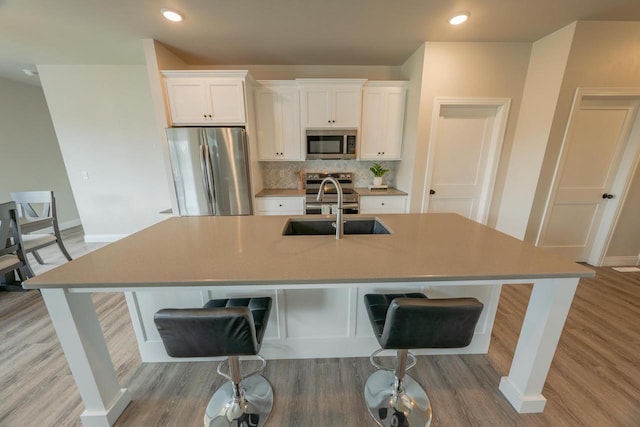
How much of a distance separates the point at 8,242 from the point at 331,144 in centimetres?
371

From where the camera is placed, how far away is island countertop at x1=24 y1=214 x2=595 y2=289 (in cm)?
98

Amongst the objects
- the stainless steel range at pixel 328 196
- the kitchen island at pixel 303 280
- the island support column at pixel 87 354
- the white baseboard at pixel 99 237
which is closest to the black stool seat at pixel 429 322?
the kitchen island at pixel 303 280

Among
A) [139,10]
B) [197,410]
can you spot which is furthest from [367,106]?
[197,410]

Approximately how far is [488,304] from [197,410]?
198cm

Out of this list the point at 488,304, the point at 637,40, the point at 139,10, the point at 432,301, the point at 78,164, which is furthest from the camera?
the point at 78,164

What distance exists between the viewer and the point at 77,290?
39.1 inches

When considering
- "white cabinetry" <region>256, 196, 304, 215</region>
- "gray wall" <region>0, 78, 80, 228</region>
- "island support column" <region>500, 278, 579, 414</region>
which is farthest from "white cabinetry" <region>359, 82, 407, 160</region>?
"gray wall" <region>0, 78, 80, 228</region>

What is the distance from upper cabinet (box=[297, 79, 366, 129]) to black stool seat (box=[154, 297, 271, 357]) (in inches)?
112

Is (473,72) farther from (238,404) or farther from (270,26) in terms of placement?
(238,404)

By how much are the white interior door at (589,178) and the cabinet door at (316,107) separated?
2748 mm

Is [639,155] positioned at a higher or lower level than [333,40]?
lower

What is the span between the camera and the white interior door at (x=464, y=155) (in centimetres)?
287

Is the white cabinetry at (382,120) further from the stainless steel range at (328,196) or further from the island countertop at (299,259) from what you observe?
the island countertop at (299,259)

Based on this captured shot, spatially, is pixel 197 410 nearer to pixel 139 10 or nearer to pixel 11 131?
pixel 139 10
